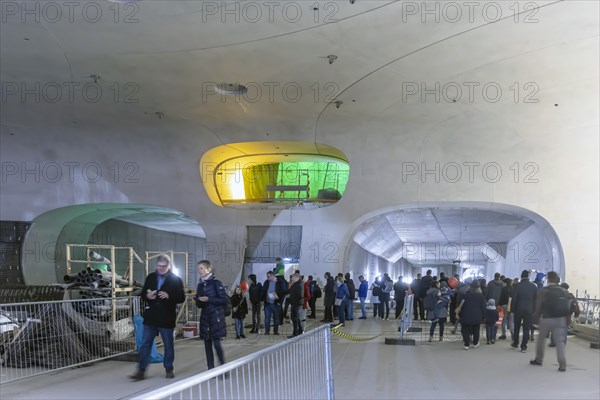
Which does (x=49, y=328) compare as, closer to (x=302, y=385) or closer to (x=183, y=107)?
(x=302, y=385)

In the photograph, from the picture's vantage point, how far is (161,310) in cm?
696

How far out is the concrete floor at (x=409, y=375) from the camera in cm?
660

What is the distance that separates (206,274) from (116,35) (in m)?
7.09

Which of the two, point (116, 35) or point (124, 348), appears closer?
point (124, 348)

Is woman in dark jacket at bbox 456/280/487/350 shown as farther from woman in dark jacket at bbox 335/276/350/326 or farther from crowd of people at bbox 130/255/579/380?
woman in dark jacket at bbox 335/276/350/326

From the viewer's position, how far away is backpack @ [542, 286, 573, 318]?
797 cm

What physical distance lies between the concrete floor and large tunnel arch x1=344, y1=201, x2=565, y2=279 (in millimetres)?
8469

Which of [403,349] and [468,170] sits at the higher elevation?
[468,170]

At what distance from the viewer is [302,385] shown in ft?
15.3

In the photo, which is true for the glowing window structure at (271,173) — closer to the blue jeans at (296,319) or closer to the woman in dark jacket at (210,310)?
the blue jeans at (296,319)

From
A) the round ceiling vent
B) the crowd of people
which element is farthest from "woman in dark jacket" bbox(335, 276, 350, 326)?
the round ceiling vent

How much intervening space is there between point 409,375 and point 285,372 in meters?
4.18

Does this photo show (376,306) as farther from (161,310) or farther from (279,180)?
(161,310)

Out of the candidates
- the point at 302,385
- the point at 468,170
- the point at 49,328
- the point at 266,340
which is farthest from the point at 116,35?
the point at 468,170
